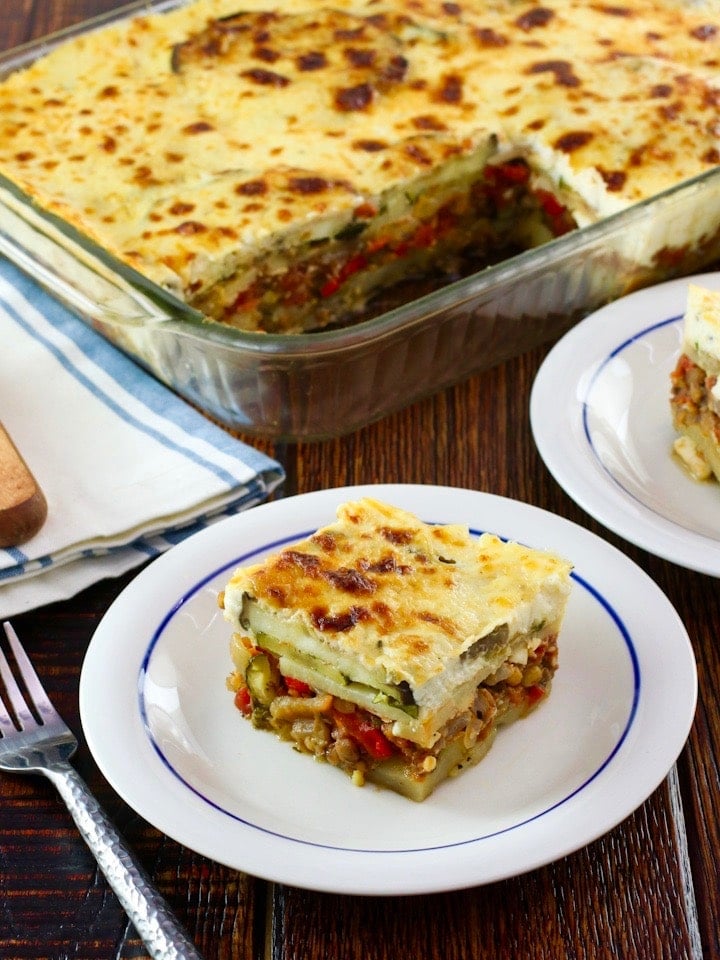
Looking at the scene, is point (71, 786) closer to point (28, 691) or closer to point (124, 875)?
point (124, 875)

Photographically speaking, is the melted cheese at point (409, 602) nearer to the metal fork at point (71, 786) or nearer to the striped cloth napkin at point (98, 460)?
the metal fork at point (71, 786)

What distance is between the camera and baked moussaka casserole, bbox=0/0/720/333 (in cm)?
369

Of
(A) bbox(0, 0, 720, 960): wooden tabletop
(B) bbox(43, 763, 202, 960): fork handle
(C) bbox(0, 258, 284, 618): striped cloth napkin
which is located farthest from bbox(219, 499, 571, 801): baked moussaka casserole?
(C) bbox(0, 258, 284, 618): striped cloth napkin

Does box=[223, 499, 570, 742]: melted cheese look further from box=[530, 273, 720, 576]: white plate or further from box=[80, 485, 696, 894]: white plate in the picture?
box=[530, 273, 720, 576]: white plate

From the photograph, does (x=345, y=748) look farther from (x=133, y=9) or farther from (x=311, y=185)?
(x=133, y=9)

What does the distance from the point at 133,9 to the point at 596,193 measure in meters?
1.93

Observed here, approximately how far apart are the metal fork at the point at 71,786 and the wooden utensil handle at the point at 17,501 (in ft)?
0.79

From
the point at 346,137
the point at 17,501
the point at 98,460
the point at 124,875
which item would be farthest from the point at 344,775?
the point at 346,137

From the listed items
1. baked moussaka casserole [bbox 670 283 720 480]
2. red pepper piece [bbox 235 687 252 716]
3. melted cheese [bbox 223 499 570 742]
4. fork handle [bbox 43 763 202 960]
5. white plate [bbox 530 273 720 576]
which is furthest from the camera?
baked moussaka casserole [bbox 670 283 720 480]

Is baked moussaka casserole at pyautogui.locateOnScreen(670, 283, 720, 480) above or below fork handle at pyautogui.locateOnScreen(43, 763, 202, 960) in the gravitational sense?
above

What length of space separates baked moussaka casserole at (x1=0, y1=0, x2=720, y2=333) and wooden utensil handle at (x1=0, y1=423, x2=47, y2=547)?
79 centimetres

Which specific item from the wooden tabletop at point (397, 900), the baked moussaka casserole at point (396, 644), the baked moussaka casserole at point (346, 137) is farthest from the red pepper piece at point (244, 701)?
the baked moussaka casserole at point (346, 137)

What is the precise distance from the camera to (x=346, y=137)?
13.1 ft

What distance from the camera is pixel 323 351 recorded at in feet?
9.86
